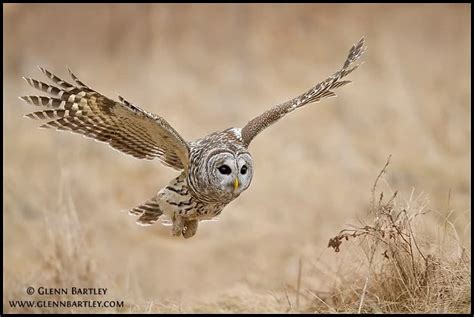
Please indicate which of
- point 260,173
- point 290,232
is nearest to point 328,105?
point 260,173

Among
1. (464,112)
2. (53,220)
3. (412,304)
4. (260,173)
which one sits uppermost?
(464,112)

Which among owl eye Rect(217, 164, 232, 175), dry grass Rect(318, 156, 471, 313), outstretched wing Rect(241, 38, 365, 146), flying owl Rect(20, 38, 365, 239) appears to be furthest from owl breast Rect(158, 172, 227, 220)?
dry grass Rect(318, 156, 471, 313)

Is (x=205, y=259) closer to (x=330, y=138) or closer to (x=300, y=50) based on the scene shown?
(x=330, y=138)

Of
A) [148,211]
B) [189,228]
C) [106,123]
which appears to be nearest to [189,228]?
[189,228]

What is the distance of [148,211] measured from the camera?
20.2 ft

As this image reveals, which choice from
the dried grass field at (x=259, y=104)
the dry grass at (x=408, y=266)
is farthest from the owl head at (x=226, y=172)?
the dried grass field at (x=259, y=104)

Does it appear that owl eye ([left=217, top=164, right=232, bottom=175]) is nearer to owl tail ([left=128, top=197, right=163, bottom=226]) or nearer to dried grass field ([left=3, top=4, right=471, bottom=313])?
owl tail ([left=128, top=197, right=163, bottom=226])

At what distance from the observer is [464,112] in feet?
48.4

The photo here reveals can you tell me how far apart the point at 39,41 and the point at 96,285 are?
895 centimetres

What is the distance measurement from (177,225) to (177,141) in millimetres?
579

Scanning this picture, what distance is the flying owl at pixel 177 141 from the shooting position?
17.0 ft

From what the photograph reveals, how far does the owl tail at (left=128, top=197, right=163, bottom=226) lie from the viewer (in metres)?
6.14

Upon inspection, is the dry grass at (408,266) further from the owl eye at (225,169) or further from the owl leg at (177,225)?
the owl leg at (177,225)

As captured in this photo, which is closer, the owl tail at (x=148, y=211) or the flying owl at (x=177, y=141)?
the flying owl at (x=177, y=141)
